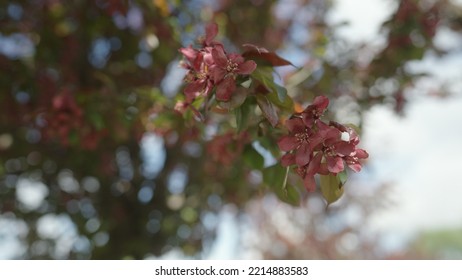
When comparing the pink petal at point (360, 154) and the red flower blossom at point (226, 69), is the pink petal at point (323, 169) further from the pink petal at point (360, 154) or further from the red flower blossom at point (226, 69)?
the red flower blossom at point (226, 69)

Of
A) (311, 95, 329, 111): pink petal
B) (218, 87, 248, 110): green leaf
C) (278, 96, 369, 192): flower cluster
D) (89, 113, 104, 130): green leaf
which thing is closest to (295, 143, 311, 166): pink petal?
(278, 96, 369, 192): flower cluster

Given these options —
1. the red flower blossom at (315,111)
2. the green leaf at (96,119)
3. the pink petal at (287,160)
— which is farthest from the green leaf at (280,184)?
the green leaf at (96,119)

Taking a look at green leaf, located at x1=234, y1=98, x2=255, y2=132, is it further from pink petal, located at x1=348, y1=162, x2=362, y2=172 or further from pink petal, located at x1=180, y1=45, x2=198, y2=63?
pink petal, located at x1=348, y1=162, x2=362, y2=172

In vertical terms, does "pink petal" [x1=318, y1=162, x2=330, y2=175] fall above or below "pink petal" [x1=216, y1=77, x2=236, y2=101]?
below

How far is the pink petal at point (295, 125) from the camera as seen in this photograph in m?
1.36

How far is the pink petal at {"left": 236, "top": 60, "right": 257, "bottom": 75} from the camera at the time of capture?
1370 millimetres

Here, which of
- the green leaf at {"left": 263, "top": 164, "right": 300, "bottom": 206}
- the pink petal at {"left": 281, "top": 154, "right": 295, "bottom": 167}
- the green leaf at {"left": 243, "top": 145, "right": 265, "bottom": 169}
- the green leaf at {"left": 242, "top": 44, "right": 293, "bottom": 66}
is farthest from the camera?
the green leaf at {"left": 243, "top": 145, "right": 265, "bottom": 169}

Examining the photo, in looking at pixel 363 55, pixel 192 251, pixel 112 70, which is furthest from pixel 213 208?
pixel 363 55

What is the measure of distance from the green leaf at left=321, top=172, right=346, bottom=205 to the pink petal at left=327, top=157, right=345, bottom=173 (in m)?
0.13

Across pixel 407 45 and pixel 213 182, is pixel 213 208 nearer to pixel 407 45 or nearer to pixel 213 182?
pixel 213 182

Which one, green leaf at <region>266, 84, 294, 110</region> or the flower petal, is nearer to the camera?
the flower petal

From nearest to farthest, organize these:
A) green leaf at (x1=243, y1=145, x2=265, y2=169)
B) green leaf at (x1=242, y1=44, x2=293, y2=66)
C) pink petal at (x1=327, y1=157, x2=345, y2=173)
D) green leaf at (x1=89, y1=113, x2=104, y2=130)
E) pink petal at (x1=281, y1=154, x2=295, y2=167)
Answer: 1. pink petal at (x1=327, y1=157, x2=345, y2=173)
2. pink petal at (x1=281, y1=154, x2=295, y2=167)
3. green leaf at (x1=242, y1=44, x2=293, y2=66)
4. green leaf at (x1=243, y1=145, x2=265, y2=169)
5. green leaf at (x1=89, y1=113, x2=104, y2=130)

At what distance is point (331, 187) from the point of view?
1.42 meters

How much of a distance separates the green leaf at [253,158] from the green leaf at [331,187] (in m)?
0.37
